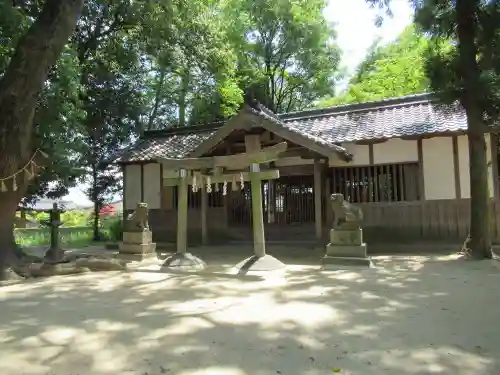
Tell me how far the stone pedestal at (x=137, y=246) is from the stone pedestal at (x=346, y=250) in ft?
14.3

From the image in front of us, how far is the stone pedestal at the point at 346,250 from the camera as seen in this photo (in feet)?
26.9

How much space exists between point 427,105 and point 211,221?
25.3ft

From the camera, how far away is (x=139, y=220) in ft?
32.6

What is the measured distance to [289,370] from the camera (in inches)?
124

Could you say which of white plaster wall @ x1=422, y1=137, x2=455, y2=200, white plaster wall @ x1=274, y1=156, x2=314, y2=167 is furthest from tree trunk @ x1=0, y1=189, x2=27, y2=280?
white plaster wall @ x1=422, y1=137, x2=455, y2=200

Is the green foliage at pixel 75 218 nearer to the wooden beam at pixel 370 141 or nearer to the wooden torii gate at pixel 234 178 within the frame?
the wooden torii gate at pixel 234 178

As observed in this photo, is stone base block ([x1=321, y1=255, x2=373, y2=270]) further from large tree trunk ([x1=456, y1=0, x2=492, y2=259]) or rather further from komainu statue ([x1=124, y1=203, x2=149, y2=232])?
komainu statue ([x1=124, y1=203, x2=149, y2=232])

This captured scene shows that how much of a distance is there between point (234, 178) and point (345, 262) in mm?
2935

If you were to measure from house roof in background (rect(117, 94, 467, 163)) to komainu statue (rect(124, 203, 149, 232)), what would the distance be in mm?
2680

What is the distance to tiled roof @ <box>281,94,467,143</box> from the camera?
10539mm

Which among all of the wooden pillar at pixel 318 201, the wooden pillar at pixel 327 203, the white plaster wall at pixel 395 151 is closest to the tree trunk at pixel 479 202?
the white plaster wall at pixel 395 151

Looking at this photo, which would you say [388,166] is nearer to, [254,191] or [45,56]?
[254,191]

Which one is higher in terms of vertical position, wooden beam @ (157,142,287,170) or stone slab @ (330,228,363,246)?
wooden beam @ (157,142,287,170)

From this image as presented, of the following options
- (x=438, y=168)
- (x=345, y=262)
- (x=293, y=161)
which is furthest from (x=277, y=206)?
(x=345, y=262)
